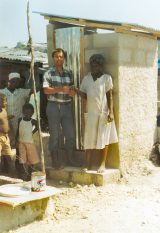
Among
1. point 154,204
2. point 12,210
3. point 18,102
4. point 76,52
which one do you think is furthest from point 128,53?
point 12,210

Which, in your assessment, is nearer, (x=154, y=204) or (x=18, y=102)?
(x=154, y=204)

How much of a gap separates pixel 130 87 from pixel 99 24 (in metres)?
1.17

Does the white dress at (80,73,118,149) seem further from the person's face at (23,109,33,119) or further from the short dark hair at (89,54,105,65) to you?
the person's face at (23,109,33,119)

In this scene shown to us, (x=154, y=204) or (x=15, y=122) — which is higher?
(x=15, y=122)

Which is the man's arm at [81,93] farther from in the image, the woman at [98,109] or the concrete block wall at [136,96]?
the concrete block wall at [136,96]

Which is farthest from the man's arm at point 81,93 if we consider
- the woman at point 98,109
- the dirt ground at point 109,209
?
the dirt ground at point 109,209

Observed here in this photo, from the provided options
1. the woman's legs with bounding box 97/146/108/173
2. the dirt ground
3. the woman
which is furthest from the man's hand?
the dirt ground

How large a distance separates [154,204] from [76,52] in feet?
→ 9.33

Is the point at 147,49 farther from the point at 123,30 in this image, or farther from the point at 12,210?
the point at 12,210

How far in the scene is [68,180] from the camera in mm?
6328

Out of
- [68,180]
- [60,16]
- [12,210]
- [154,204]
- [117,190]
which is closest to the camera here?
[12,210]

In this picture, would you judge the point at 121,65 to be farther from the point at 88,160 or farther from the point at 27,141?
the point at 27,141

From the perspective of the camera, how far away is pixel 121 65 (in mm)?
6398

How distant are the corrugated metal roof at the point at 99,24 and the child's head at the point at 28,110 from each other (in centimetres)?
165
